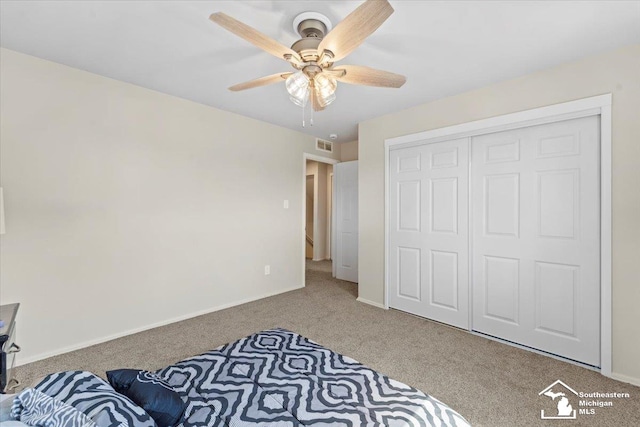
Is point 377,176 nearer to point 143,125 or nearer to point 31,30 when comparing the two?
point 143,125

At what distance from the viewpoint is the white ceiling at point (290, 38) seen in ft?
5.54

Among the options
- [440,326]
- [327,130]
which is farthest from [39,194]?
[440,326]

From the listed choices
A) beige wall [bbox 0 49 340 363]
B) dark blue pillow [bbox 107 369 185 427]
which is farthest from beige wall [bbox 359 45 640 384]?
dark blue pillow [bbox 107 369 185 427]

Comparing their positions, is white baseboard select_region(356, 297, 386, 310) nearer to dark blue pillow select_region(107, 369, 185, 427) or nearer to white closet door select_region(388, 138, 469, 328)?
white closet door select_region(388, 138, 469, 328)

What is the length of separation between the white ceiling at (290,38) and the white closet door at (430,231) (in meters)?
0.75

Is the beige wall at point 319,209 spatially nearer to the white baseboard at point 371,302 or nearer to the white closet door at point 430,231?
the white baseboard at point 371,302

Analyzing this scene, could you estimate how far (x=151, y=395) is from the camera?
1.04 m

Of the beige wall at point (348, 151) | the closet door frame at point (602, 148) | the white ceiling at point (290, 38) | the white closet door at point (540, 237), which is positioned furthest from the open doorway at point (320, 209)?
the closet door frame at point (602, 148)

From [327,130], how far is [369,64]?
1963 mm

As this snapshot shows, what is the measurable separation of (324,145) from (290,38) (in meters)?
2.88

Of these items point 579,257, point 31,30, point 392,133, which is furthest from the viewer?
point 392,133

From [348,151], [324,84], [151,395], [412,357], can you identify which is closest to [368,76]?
[324,84]

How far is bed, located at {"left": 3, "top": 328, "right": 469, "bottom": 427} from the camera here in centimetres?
90

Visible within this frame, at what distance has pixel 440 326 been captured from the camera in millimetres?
3012
